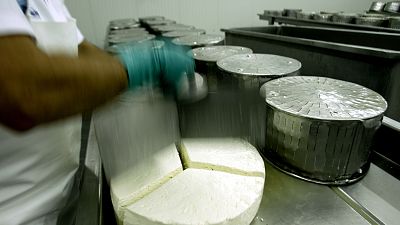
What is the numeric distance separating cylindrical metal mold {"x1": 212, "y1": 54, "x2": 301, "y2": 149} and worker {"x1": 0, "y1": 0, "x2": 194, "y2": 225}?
20 centimetres

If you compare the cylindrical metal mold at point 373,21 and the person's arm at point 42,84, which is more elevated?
the person's arm at point 42,84

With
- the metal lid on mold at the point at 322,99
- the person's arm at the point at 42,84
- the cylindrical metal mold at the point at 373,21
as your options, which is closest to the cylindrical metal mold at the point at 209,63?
the metal lid on mold at the point at 322,99

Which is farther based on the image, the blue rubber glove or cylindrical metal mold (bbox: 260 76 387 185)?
cylindrical metal mold (bbox: 260 76 387 185)

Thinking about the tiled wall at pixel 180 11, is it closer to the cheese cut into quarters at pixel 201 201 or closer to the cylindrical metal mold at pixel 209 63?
the cylindrical metal mold at pixel 209 63

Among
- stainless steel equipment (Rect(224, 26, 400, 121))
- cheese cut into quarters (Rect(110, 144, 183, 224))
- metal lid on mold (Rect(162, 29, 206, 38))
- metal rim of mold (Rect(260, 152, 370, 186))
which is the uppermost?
metal lid on mold (Rect(162, 29, 206, 38))

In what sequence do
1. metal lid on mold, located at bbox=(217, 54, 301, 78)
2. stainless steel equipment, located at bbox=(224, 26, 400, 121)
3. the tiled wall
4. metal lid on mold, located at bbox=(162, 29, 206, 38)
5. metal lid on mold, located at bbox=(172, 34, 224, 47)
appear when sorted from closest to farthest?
metal lid on mold, located at bbox=(217, 54, 301, 78), stainless steel equipment, located at bbox=(224, 26, 400, 121), metal lid on mold, located at bbox=(172, 34, 224, 47), metal lid on mold, located at bbox=(162, 29, 206, 38), the tiled wall

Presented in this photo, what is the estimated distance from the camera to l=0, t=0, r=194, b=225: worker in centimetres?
51

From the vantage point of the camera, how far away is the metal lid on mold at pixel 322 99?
85 cm

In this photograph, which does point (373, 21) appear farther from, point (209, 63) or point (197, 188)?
point (197, 188)

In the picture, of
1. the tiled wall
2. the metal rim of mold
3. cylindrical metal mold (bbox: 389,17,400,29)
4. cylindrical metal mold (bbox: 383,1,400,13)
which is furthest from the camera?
the tiled wall

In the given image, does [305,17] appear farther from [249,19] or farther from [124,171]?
[124,171]

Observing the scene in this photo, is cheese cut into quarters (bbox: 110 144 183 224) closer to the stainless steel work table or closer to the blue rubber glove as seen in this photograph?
the stainless steel work table

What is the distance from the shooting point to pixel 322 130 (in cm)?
83

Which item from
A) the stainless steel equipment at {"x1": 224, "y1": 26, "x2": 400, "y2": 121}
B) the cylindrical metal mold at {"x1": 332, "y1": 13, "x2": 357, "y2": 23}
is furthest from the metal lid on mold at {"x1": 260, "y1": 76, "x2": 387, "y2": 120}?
the cylindrical metal mold at {"x1": 332, "y1": 13, "x2": 357, "y2": 23}
